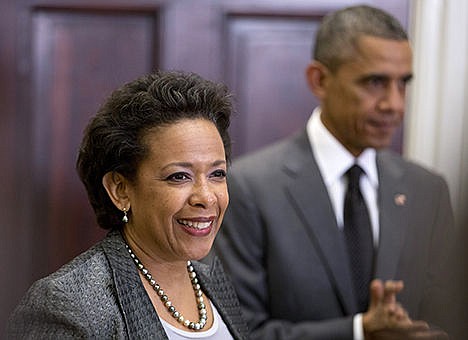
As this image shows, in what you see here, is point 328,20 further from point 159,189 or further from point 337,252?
point 159,189

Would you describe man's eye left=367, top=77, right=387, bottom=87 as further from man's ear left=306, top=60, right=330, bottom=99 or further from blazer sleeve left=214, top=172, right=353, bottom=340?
blazer sleeve left=214, top=172, right=353, bottom=340

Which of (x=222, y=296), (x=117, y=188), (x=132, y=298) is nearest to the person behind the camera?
(x=132, y=298)

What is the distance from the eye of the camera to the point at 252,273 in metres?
2.40

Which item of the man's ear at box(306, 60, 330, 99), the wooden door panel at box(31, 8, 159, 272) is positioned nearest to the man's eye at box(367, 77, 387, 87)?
the man's ear at box(306, 60, 330, 99)

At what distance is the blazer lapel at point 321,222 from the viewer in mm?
2422


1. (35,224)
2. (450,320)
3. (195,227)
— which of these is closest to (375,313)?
(195,227)

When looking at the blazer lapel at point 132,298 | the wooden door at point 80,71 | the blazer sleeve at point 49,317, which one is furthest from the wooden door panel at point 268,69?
the blazer sleeve at point 49,317


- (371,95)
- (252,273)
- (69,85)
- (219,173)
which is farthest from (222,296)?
(69,85)

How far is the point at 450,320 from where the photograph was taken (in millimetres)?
575

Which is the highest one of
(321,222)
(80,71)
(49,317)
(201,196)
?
(80,71)

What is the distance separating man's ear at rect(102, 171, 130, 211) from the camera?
1.60m

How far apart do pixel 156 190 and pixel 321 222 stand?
0.96m

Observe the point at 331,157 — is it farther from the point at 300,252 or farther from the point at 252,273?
the point at 252,273

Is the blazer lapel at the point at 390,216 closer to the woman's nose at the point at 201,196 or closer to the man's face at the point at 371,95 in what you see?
the man's face at the point at 371,95
